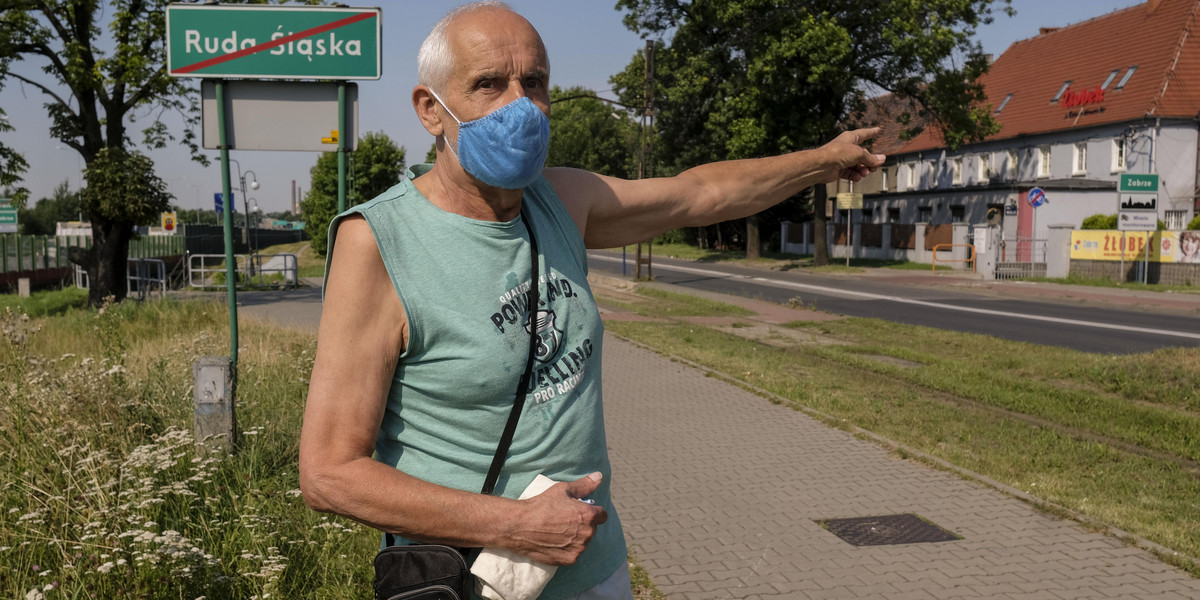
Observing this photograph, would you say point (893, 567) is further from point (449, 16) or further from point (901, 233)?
point (901, 233)

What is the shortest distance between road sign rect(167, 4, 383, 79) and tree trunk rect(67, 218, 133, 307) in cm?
1560

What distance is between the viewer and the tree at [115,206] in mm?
19750

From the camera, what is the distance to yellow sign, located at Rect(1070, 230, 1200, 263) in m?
28.5

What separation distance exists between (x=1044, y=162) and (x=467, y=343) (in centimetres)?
4698

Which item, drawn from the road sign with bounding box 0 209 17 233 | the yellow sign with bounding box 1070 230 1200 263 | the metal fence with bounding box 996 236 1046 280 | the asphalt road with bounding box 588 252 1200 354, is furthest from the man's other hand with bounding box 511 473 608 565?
the metal fence with bounding box 996 236 1046 280

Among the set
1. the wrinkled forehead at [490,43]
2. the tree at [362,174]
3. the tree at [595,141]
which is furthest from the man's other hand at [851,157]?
the tree at [595,141]

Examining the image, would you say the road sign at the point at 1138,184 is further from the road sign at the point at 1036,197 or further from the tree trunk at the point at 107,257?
the tree trunk at the point at 107,257

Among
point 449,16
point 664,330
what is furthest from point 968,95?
point 449,16

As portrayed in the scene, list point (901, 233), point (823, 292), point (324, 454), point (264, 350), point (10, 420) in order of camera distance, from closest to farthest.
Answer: point (324, 454)
point (10, 420)
point (264, 350)
point (823, 292)
point (901, 233)

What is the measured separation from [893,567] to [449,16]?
4.18 m

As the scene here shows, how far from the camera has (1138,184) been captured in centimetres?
2859

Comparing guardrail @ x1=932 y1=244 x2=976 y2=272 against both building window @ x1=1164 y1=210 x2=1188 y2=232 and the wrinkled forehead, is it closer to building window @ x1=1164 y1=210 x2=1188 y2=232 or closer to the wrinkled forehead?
building window @ x1=1164 y1=210 x2=1188 y2=232

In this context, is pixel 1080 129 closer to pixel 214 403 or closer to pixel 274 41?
pixel 274 41

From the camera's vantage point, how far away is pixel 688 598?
4.79 metres
